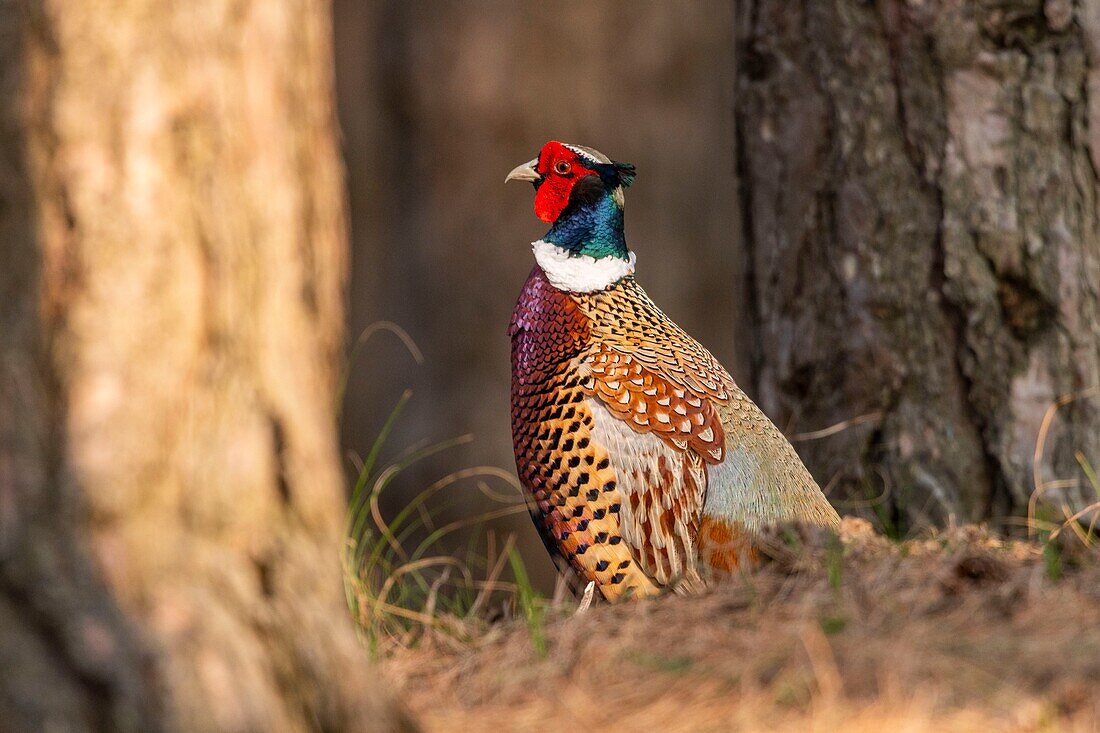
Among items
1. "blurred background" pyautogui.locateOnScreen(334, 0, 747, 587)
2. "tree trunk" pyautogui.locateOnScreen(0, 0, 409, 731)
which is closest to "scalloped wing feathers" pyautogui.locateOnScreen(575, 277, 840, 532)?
"tree trunk" pyautogui.locateOnScreen(0, 0, 409, 731)

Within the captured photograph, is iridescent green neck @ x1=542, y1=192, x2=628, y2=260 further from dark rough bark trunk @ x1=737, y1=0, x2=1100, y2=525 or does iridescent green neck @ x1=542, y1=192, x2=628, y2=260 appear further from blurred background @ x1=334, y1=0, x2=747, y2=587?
blurred background @ x1=334, y1=0, x2=747, y2=587

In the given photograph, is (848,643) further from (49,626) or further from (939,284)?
(939,284)

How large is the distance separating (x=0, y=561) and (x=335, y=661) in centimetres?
48

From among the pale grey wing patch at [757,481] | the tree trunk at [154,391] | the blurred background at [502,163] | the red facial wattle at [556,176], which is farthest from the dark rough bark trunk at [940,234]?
the blurred background at [502,163]

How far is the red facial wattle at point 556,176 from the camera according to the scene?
10.0 feet

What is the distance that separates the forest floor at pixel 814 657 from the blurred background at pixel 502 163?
3519mm

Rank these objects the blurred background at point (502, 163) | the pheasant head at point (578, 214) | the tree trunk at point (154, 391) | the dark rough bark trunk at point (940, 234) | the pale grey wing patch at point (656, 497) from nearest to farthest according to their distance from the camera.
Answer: the tree trunk at point (154, 391)
the pale grey wing patch at point (656, 497)
the pheasant head at point (578, 214)
the dark rough bark trunk at point (940, 234)
the blurred background at point (502, 163)

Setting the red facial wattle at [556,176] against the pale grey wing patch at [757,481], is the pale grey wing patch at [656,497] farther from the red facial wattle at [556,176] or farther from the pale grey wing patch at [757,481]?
the red facial wattle at [556,176]

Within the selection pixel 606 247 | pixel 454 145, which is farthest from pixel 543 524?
pixel 454 145

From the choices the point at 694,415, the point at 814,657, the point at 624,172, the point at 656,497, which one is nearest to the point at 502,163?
the point at 624,172

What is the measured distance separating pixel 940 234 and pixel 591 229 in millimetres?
1058

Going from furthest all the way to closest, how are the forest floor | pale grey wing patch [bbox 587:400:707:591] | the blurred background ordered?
the blurred background
pale grey wing patch [bbox 587:400:707:591]
the forest floor

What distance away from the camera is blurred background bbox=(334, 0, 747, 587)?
602 centimetres

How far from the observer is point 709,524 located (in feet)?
9.53
